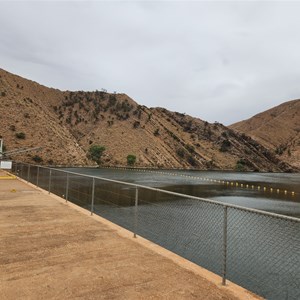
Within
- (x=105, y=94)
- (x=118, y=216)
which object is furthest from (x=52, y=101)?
(x=118, y=216)

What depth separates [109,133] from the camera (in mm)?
89938

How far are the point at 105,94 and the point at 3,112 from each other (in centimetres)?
4025

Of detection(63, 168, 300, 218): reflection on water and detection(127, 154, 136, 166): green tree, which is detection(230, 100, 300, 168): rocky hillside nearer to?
detection(127, 154, 136, 166): green tree

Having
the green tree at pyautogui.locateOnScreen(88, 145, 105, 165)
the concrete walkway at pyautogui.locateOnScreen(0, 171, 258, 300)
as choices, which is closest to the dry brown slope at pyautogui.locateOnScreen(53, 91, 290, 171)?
the green tree at pyautogui.locateOnScreen(88, 145, 105, 165)

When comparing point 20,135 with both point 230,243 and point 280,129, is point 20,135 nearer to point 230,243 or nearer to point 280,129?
point 230,243

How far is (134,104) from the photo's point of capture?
10719 centimetres

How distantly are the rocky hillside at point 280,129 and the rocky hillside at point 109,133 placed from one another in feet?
38.5

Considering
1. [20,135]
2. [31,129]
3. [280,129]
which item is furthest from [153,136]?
[280,129]

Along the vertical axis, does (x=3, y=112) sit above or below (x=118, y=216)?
above

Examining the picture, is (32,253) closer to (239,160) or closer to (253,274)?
(253,274)

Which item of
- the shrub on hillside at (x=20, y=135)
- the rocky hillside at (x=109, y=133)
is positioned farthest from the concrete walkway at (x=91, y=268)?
the shrub on hillside at (x=20, y=135)

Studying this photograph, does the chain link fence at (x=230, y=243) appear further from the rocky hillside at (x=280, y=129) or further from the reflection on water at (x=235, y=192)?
the rocky hillside at (x=280, y=129)

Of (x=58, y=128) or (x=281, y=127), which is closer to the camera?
(x=58, y=128)

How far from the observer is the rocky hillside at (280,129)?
452ft
